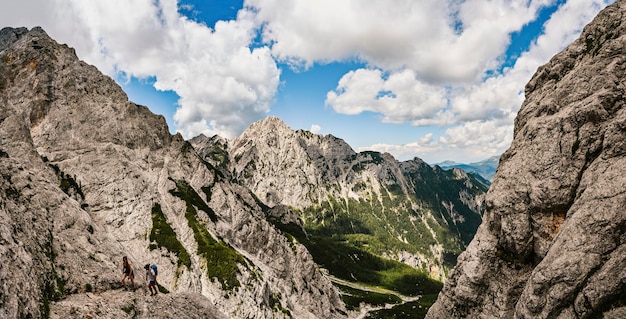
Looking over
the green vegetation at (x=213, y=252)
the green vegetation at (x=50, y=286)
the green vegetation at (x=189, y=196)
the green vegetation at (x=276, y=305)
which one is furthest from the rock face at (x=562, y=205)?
Result: the green vegetation at (x=189, y=196)

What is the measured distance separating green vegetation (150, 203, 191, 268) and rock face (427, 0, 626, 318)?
62921 mm

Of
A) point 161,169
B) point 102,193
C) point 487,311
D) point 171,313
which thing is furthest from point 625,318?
point 161,169

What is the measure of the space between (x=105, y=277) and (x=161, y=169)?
89.1 m

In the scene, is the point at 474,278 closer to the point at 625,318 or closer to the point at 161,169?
the point at 625,318

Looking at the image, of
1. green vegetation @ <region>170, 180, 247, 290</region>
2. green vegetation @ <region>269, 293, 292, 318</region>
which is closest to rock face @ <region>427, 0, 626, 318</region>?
green vegetation @ <region>170, 180, 247, 290</region>

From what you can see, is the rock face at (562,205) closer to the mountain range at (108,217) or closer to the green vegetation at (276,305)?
the mountain range at (108,217)

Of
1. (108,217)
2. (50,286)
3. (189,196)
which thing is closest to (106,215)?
(108,217)

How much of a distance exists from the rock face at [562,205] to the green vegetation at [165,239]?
62.9 m

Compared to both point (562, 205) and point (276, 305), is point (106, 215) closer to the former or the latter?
point (276, 305)

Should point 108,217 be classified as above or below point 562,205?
above

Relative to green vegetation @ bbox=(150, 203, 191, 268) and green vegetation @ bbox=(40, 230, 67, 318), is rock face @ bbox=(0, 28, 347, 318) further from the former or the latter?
green vegetation @ bbox=(150, 203, 191, 268)

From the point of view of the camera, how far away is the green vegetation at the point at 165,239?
288 ft

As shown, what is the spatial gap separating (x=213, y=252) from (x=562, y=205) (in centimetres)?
8237

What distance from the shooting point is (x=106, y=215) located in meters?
86.5
